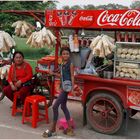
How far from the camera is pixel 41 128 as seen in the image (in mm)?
5789

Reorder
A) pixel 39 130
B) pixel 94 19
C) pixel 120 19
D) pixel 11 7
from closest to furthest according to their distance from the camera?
pixel 120 19 → pixel 94 19 → pixel 39 130 → pixel 11 7

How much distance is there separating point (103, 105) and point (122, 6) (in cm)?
166

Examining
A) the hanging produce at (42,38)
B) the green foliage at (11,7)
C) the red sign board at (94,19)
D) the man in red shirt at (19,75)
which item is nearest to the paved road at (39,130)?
the man in red shirt at (19,75)

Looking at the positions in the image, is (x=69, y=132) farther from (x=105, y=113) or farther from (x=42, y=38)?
(x=42, y=38)

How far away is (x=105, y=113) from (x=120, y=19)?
1.58 metres

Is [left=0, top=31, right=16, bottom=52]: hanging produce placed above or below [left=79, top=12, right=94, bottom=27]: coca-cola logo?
below

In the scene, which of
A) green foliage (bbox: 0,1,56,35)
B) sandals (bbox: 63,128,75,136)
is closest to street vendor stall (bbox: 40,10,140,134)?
sandals (bbox: 63,128,75,136)

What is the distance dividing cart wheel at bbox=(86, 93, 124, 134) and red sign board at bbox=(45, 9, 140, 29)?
3.79ft

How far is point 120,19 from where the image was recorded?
5.07 meters

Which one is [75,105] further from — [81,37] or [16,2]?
[16,2]

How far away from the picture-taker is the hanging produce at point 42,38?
18.7 feet

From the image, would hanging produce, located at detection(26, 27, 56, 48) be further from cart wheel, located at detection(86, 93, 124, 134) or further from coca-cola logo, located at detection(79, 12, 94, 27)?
cart wheel, located at detection(86, 93, 124, 134)

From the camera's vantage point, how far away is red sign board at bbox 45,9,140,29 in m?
4.99

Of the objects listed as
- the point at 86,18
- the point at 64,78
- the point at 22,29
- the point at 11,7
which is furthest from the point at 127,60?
the point at 11,7
